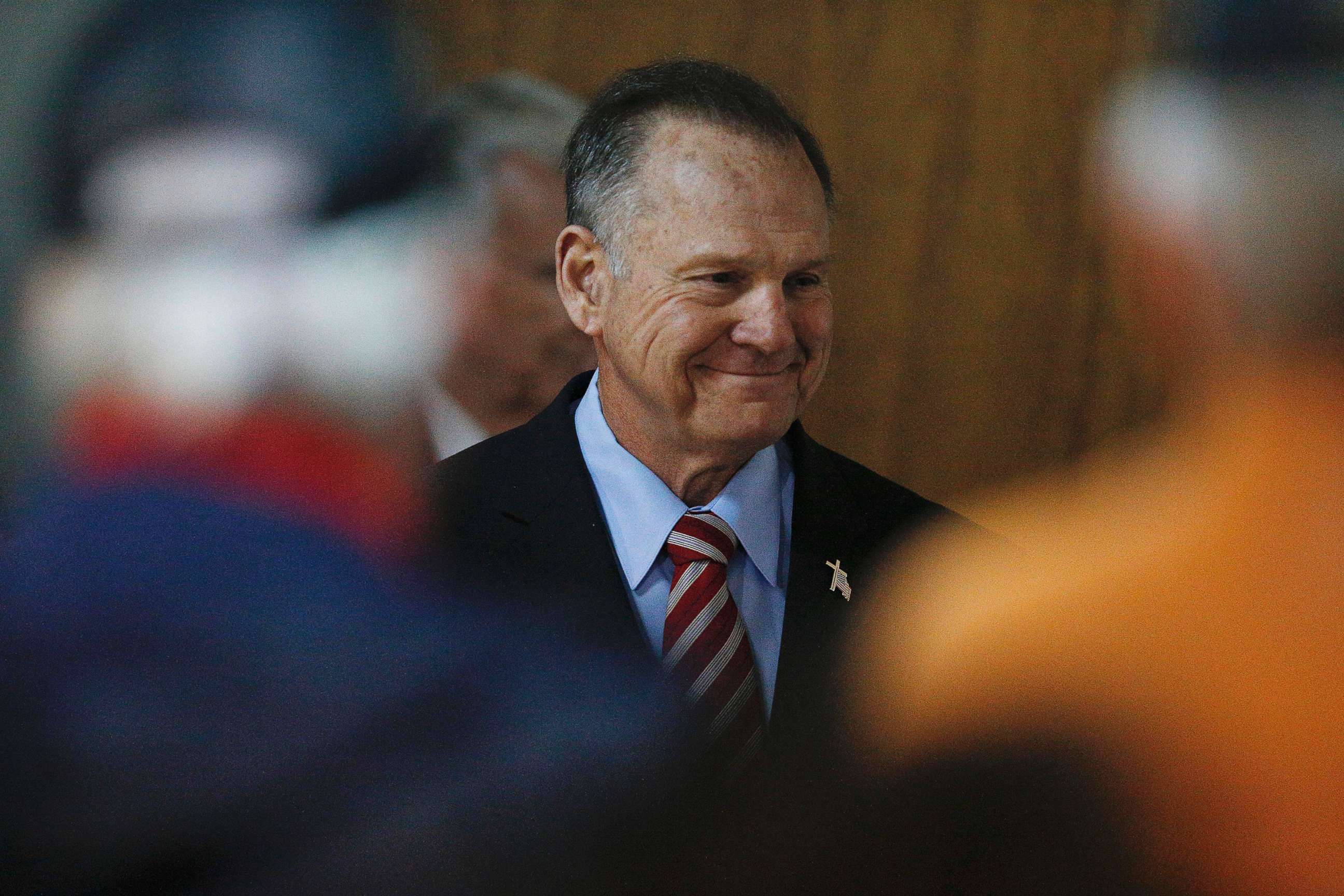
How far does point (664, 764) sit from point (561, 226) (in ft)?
1.33

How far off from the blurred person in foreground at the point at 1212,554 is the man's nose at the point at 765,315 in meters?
0.22

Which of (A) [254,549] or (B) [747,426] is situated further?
(A) [254,549]

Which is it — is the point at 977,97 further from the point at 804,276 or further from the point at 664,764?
the point at 664,764

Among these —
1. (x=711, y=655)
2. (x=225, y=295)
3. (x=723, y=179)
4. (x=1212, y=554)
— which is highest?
(x=723, y=179)

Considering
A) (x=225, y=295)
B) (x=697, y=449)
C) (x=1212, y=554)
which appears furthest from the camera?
(x=225, y=295)

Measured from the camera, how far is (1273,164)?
2.11 ft

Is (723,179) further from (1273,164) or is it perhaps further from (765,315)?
(1273,164)

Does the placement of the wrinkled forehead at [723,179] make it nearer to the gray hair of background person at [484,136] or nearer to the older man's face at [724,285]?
the older man's face at [724,285]

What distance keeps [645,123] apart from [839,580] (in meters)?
0.33

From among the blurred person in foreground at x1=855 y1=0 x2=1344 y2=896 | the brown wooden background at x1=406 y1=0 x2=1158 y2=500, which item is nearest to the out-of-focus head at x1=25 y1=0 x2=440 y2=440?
the brown wooden background at x1=406 y1=0 x2=1158 y2=500

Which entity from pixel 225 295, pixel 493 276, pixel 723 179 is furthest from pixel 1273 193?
pixel 225 295

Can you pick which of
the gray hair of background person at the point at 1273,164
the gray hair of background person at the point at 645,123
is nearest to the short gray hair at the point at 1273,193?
the gray hair of background person at the point at 1273,164

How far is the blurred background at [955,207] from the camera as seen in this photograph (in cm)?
78

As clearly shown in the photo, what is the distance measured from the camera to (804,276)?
2.22 feet
